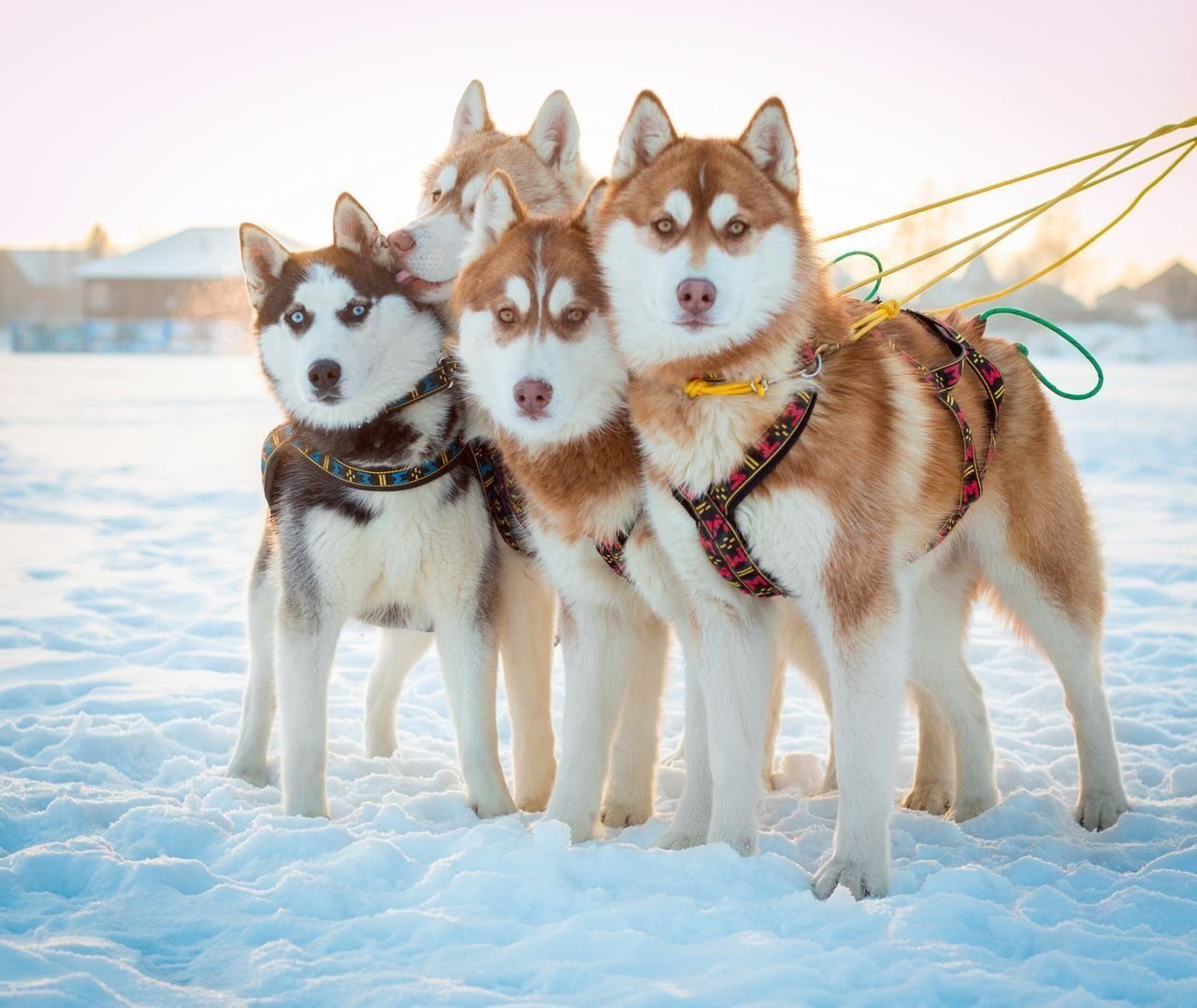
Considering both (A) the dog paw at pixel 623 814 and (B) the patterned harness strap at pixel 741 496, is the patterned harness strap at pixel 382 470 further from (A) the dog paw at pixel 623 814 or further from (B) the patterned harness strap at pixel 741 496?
(A) the dog paw at pixel 623 814

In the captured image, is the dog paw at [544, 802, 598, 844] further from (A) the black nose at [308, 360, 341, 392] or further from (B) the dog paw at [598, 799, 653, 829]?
(A) the black nose at [308, 360, 341, 392]

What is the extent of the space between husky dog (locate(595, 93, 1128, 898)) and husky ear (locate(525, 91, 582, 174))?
144 centimetres

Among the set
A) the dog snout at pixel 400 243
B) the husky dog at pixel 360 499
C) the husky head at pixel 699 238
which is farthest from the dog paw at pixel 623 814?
the dog snout at pixel 400 243

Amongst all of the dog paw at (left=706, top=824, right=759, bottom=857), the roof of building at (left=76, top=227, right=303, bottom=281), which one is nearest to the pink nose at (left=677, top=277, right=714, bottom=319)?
the dog paw at (left=706, top=824, right=759, bottom=857)

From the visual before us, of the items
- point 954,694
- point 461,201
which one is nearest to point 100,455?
point 461,201

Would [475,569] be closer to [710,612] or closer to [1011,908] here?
[710,612]

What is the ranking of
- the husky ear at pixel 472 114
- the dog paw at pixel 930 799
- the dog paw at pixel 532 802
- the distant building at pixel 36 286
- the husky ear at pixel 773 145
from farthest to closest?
1. the distant building at pixel 36 286
2. the husky ear at pixel 472 114
3. the dog paw at pixel 930 799
4. the dog paw at pixel 532 802
5. the husky ear at pixel 773 145

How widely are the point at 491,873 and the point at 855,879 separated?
1.01m

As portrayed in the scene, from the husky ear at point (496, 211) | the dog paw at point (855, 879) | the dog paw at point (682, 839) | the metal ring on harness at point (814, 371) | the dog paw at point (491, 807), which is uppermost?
the husky ear at point (496, 211)

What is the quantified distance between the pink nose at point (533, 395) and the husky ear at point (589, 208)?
1.80 ft

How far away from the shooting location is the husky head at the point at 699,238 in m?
3.01

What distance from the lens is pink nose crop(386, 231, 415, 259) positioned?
403cm

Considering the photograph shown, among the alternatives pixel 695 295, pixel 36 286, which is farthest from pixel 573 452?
pixel 36 286

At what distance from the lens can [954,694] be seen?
4176mm
